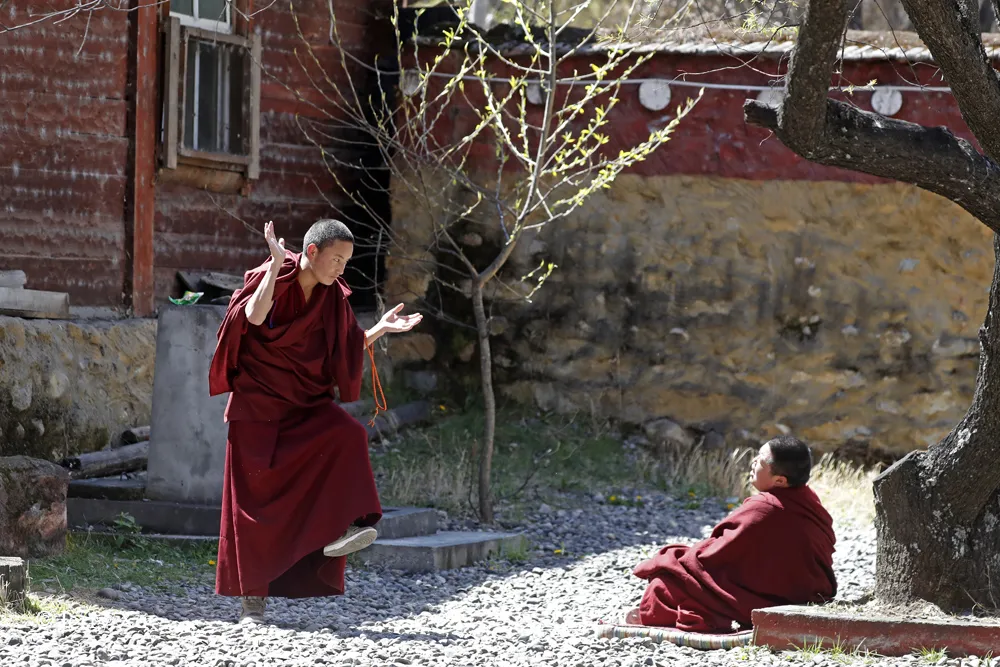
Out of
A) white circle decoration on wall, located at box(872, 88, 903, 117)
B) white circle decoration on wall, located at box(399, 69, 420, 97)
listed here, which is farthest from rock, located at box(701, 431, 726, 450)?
white circle decoration on wall, located at box(399, 69, 420, 97)

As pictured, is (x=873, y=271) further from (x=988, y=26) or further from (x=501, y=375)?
(x=988, y=26)

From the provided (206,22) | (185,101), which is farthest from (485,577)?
(206,22)

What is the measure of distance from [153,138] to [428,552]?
12.1 ft

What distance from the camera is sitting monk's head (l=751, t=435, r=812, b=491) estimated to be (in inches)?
217

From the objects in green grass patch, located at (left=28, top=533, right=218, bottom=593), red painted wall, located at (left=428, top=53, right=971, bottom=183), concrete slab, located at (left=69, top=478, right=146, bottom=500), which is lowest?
green grass patch, located at (left=28, top=533, right=218, bottom=593)

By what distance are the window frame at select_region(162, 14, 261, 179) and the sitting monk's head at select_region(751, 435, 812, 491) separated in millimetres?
4976


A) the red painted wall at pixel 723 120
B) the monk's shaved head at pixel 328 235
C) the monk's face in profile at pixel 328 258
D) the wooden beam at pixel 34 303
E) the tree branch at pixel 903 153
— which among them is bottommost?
the wooden beam at pixel 34 303

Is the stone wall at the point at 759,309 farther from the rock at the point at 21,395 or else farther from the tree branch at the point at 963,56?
the tree branch at the point at 963,56

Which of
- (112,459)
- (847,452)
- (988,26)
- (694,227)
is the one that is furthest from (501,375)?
(988,26)

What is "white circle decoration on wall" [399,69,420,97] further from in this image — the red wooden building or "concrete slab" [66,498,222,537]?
"concrete slab" [66,498,222,537]

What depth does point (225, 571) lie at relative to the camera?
542 centimetres

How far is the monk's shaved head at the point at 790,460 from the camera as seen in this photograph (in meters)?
5.50

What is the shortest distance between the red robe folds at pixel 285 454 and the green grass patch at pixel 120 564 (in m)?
0.93

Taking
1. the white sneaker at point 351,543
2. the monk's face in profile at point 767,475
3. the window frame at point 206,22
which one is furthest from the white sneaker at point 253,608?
the window frame at point 206,22
